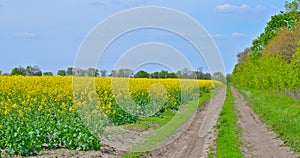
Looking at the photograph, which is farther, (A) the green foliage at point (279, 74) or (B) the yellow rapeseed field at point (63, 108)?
(A) the green foliage at point (279, 74)

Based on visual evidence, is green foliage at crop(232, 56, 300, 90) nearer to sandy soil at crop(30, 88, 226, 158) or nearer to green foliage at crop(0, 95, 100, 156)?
sandy soil at crop(30, 88, 226, 158)

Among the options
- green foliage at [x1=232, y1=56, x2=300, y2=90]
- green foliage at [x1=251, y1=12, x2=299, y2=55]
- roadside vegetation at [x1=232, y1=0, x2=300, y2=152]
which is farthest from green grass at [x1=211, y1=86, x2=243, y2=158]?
green foliage at [x1=251, y1=12, x2=299, y2=55]

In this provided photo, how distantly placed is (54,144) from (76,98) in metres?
6.19

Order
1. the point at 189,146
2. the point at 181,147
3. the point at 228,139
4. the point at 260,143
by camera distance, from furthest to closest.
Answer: the point at 228,139 < the point at 260,143 < the point at 189,146 < the point at 181,147

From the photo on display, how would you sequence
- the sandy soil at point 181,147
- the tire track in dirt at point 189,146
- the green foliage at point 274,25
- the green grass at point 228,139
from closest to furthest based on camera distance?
the sandy soil at point 181,147, the green grass at point 228,139, the tire track in dirt at point 189,146, the green foliage at point 274,25

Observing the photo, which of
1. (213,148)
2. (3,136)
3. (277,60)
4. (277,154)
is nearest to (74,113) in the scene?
(3,136)

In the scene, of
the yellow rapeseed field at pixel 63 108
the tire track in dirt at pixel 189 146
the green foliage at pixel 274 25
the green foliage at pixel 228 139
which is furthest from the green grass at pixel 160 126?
the green foliage at pixel 274 25

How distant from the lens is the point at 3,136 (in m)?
11.9

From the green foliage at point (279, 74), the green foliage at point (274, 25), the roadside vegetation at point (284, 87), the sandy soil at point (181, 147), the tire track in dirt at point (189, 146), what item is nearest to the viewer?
the sandy soil at point (181, 147)

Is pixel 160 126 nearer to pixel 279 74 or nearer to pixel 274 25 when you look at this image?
pixel 279 74

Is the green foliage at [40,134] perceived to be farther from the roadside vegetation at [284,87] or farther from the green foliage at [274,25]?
the green foliage at [274,25]

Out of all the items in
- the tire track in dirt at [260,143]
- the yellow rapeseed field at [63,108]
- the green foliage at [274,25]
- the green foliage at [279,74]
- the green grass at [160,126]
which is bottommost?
the tire track in dirt at [260,143]

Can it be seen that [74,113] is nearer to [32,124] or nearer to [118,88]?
[32,124]

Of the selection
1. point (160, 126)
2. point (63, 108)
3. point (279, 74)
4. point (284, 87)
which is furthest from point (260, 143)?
point (279, 74)
